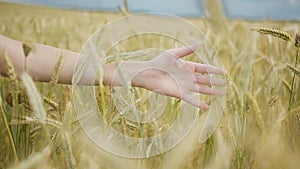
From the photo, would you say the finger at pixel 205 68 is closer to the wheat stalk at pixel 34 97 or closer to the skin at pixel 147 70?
the skin at pixel 147 70

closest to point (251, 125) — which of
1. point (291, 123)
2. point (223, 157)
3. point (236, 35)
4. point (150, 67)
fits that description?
point (291, 123)

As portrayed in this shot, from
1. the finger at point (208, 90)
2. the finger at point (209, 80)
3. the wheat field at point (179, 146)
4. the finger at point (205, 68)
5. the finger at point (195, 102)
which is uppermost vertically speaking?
the finger at point (205, 68)

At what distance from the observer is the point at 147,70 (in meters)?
0.71

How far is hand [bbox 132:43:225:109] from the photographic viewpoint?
69 cm

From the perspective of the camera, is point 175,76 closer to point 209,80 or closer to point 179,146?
point 209,80

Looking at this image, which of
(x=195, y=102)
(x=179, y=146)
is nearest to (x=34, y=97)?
(x=179, y=146)

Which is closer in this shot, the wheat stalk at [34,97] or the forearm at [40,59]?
the wheat stalk at [34,97]

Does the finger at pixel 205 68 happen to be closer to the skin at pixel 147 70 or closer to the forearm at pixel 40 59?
the skin at pixel 147 70

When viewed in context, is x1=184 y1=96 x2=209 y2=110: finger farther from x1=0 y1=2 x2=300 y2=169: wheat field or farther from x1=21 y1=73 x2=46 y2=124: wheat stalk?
x1=21 y1=73 x2=46 y2=124: wheat stalk

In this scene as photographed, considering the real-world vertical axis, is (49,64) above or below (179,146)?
above

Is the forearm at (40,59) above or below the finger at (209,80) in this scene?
above

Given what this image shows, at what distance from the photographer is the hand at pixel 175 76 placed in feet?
2.27

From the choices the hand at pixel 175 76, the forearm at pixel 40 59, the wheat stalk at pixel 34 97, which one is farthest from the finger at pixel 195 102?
the wheat stalk at pixel 34 97

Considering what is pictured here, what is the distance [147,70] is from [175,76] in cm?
4
